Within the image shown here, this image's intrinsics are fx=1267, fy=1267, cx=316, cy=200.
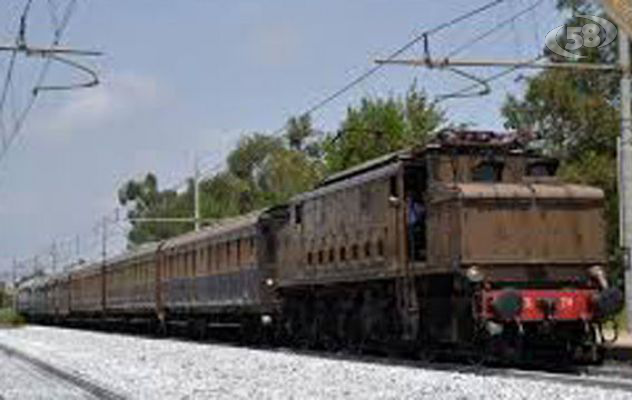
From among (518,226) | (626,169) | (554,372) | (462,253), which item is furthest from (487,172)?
(626,169)

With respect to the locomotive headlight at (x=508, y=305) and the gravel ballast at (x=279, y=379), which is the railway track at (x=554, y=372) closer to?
the gravel ballast at (x=279, y=379)

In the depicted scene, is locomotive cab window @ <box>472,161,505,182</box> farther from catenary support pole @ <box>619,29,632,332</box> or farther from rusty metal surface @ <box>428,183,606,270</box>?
catenary support pole @ <box>619,29,632,332</box>

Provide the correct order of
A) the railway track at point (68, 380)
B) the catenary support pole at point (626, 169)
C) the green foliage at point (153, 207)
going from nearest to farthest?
the railway track at point (68, 380)
the catenary support pole at point (626, 169)
the green foliage at point (153, 207)

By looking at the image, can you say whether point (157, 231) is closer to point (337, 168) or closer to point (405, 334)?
point (337, 168)

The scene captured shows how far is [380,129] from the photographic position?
59094 millimetres

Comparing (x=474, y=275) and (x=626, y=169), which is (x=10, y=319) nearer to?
(x=626, y=169)

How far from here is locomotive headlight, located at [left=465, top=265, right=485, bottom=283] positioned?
20625mm

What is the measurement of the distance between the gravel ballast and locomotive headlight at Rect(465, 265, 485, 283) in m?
1.60

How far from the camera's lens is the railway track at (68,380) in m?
19.2

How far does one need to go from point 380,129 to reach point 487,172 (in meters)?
36.5

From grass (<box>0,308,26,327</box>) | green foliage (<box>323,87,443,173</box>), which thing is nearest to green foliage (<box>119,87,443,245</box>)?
green foliage (<box>323,87,443,173</box>)

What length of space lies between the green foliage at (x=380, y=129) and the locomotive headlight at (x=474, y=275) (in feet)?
107

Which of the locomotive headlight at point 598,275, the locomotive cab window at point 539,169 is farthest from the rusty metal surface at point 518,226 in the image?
the locomotive cab window at point 539,169

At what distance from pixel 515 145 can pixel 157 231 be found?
121 metres
